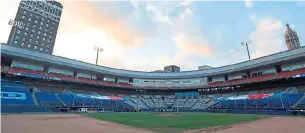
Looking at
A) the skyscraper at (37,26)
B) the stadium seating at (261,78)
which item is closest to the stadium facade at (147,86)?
the stadium seating at (261,78)

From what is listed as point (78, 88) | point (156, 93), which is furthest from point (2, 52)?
point (156, 93)

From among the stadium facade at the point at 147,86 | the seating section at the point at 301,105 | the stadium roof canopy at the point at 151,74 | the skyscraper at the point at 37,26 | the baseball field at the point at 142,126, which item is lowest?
the baseball field at the point at 142,126

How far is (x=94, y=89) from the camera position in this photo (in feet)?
198

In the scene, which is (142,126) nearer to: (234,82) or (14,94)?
(14,94)

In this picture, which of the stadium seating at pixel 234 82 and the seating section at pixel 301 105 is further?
the stadium seating at pixel 234 82

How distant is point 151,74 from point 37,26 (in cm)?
6744

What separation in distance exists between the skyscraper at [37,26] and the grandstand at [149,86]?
45174mm

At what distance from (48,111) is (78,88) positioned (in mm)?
16953

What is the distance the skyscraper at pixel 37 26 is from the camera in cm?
8447

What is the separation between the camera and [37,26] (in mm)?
91438

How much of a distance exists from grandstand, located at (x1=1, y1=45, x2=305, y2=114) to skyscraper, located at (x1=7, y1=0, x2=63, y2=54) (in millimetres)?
45174

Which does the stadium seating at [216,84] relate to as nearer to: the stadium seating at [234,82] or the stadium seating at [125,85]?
the stadium seating at [234,82]

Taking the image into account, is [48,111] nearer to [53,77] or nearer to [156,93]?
[53,77]

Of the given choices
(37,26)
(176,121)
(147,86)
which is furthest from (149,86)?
(37,26)
